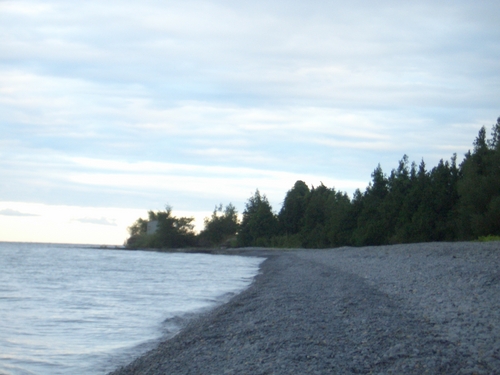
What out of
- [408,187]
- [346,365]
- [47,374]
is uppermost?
[408,187]

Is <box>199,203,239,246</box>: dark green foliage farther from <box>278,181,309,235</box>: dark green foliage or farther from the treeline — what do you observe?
<box>278,181,309,235</box>: dark green foliage

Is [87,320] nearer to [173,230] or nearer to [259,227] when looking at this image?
[259,227]

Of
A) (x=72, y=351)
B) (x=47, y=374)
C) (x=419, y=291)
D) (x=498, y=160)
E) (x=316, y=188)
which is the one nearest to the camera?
(x=47, y=374)

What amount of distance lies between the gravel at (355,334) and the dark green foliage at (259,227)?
71933 millimetres

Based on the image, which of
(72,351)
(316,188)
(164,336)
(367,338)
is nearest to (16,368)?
(72,351)

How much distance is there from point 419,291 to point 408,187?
4385cm

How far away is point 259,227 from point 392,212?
37.7 metres

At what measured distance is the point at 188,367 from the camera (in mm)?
7672

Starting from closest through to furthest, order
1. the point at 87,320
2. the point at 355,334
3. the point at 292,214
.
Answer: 1. the point at 355,334
2. the point at 87,320
3. the point at 292,214

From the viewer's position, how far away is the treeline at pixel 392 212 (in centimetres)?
3916

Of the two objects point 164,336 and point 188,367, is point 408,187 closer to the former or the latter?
point 164,336

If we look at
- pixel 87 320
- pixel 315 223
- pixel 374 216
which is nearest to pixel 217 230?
pixel 315 223

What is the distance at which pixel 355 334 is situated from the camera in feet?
27.5

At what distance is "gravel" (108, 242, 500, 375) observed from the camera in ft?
21.8
